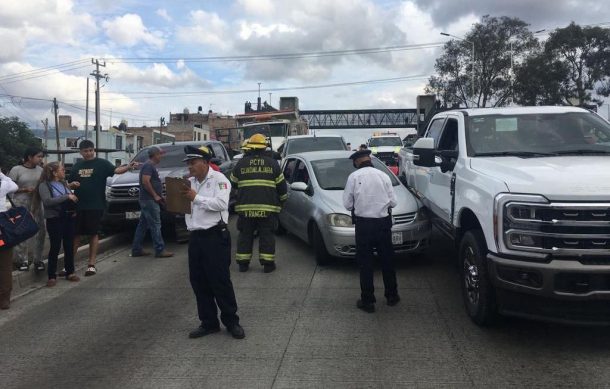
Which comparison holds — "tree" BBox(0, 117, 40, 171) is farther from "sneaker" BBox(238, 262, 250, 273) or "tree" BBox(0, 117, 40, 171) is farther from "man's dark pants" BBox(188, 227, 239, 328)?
"man's dark pants" BBox(188, 227, 239, 328)

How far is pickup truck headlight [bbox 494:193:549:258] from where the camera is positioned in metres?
4.35

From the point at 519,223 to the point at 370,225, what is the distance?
5.85 ft

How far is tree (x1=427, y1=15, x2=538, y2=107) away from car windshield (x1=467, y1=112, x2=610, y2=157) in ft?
125

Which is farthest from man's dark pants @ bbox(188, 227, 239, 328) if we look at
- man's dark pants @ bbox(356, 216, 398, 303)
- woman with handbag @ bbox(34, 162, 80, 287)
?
woman with handbag @ bbox(34, 162, 80, 287)

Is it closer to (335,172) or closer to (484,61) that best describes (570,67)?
(484,61)

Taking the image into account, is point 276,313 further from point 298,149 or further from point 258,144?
point 298,149

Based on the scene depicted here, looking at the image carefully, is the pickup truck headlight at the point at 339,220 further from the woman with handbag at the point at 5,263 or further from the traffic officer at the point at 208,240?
the woman with handbag at the point at 5,263

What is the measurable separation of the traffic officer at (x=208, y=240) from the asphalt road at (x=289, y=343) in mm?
323

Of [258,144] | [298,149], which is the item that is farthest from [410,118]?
[258,144]

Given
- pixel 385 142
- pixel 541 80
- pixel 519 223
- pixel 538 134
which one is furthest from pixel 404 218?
pixel 541 80

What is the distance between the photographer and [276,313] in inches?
231

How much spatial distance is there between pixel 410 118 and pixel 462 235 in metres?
89.4

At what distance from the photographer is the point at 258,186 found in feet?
25.0

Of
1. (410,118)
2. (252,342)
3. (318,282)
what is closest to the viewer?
(252,342)
